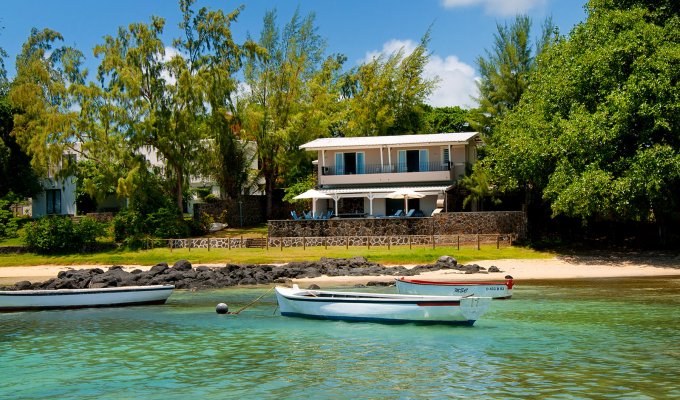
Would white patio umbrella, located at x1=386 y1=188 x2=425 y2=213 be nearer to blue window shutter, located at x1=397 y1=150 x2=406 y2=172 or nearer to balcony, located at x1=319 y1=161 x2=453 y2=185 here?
balcony, located at x1=319 y1=161 x2=453 y2=185

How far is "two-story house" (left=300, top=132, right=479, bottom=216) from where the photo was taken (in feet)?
173

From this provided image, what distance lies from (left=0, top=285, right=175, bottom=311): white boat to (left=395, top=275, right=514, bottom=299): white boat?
392 inches

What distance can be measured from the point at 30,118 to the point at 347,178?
88.0 feet

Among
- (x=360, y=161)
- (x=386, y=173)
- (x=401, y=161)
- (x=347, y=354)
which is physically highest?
(x=360, y=161)

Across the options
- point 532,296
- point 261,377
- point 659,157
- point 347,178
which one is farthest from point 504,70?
point 261,377

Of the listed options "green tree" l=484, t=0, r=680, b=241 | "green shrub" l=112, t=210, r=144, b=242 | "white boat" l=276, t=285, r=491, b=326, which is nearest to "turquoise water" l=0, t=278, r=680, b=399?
"white boat" l=276, t=285, r=491, b=326

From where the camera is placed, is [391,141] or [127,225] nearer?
[127,225]

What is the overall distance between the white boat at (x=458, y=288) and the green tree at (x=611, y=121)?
11741mm

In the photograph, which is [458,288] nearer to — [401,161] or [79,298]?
[79,298]

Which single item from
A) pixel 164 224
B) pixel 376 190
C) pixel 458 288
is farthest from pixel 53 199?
pixel 458 288

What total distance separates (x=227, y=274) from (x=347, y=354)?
17875 mm

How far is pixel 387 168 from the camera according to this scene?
5478 centimetres

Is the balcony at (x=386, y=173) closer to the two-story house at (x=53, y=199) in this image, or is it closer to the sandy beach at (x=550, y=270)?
the sandy beach at (x=550, y=270)

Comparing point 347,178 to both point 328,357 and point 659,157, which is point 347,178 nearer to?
point 659,157
